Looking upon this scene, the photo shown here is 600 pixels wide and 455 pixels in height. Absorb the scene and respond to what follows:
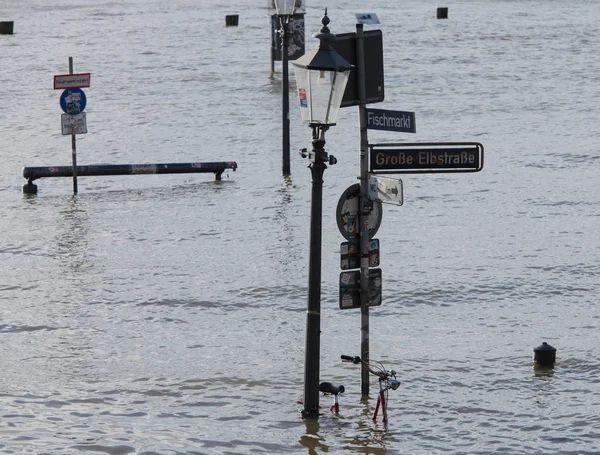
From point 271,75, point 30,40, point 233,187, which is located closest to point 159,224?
point 233,187

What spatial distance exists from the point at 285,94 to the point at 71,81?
390 centimetres

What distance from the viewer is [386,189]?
11945mm

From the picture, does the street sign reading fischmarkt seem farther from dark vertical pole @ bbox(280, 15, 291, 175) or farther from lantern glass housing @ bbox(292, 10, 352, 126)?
dark vertical pole @ bbox(280, 15, 291, 175)

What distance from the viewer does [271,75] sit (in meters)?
41.4

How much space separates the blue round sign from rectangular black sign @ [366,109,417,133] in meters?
12.1

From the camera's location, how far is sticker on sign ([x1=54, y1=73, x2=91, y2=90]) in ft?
75.1

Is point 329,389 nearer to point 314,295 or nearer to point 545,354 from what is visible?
point 314,295

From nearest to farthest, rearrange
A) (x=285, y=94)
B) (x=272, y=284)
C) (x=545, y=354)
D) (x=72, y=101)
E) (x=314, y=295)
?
(x=314, y=295), (x=545, y=354), (x=272, y=284), (x=72, y=101), (x=285, y=94)

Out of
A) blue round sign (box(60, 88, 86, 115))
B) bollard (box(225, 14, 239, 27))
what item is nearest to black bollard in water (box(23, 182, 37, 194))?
blue round sign (box(60, 88, 86, 115))

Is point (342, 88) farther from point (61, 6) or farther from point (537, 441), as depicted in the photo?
point (61, 6)

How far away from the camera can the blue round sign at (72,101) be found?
23406 mm

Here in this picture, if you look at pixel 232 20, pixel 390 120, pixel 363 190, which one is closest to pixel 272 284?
pixel 363 190

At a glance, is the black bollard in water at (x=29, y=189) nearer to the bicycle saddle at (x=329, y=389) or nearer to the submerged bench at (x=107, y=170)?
the submerged bench at (x=107, y=170)

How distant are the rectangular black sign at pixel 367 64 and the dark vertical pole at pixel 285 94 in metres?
11.4
